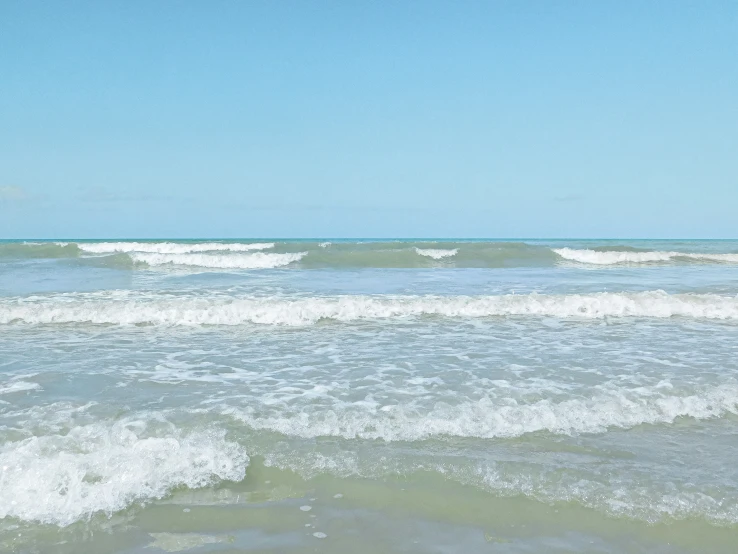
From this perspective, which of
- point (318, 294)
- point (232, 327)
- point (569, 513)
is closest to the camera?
point (569, 513)

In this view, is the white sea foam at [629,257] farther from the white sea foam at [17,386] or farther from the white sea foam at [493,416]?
the white sea foam at [17,386]

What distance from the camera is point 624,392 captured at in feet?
16.9

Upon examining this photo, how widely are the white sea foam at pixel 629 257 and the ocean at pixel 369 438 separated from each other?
23613 mm

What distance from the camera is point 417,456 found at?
378cm

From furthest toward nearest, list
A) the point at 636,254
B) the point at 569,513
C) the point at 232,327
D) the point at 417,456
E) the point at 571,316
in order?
the point at 636,254
the point at 571,316
the point at 232,327
the point at 417,456
the point at 569,513

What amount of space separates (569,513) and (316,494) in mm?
1459

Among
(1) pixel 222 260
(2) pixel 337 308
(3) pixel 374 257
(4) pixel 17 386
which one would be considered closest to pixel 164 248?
(1) pixel 222 260

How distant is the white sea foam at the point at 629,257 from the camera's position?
30.6m

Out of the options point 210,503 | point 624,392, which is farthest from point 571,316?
point 210,503

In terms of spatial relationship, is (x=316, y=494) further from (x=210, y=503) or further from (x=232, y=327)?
(x=232, y=327)

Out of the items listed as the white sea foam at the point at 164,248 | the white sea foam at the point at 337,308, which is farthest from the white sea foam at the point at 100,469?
the white sea foam at the point at 164,248

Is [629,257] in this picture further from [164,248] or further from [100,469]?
[100,469]

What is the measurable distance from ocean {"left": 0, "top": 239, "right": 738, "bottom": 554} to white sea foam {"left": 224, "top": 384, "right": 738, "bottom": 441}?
2 centimetres

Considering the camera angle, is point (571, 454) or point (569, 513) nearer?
point (569, 513)
